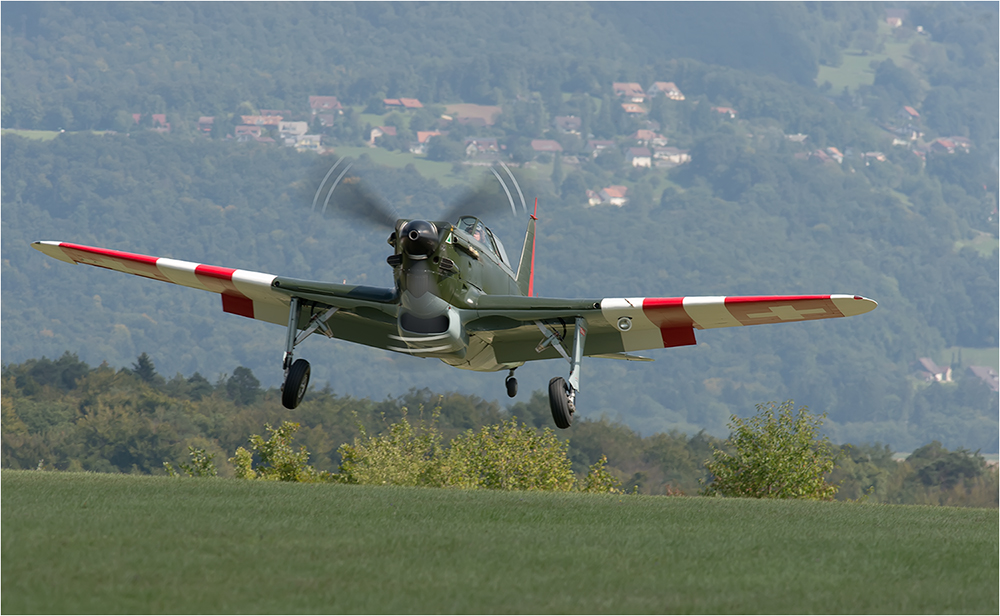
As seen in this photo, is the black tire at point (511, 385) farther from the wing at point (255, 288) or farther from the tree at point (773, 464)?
the tree at point (773, 464)

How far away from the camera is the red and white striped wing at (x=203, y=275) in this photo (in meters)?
21.1

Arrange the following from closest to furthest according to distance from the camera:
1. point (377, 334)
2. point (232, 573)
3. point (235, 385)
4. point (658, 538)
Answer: point (232, 573) → point (658, 538) → point (377, 334) → point (235, 385)

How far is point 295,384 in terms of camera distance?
2027cm

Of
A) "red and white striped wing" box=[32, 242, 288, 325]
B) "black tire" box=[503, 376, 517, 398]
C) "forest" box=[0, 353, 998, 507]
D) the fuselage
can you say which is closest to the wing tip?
"red and white striped wing" box=[32, 242, 288, 325]

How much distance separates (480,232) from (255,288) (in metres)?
4.01

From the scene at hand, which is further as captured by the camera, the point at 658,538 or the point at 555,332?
the point at 555,332

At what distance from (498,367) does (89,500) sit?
809 cm

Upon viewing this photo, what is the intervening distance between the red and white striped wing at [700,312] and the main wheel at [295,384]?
5125 mm

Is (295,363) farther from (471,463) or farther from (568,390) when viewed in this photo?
(471,463)

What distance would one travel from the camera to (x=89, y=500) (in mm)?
17172

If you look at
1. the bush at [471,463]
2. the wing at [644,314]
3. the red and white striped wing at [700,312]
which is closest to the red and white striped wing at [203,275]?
the wing at [644,314]

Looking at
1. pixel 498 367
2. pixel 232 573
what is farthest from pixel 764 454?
pixel 232 573

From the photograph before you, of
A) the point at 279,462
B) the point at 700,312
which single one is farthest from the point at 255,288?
the point at 279,462

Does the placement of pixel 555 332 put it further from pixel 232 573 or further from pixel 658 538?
pixel 232 573
